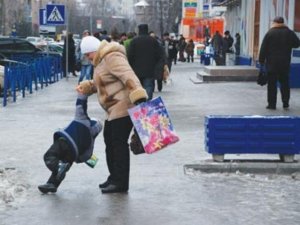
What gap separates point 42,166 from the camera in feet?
30.3

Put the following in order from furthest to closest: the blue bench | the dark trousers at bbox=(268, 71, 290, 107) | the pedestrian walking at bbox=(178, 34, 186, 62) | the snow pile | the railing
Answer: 1. the pedestrian walking at bbox=(178, 34, 186, 62)
2. the railing
3. the dark trousers at bbox=(268, 71, 290, 107)
4. the blue bench
5. the snow pile

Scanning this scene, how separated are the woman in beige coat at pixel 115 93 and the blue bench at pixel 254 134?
4.66ft

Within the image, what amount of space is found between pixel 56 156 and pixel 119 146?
691 mm

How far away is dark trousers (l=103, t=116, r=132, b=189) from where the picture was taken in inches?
298

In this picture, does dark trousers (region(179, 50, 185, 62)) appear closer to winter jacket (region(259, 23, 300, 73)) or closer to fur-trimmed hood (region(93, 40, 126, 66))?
winter jacket (region(259, 23, 300, 73))

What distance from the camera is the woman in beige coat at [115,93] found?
7383 millimetres

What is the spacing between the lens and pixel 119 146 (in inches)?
300

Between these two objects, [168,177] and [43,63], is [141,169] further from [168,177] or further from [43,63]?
[43,63]

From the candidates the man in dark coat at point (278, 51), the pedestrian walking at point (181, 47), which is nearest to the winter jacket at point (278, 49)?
the man in dark coat at point (278, 51)

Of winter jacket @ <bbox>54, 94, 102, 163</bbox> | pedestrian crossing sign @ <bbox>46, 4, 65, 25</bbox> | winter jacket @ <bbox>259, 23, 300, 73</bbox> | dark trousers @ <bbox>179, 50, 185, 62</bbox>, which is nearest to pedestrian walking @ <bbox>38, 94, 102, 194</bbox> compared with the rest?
winter jacket @ <bbox>54, 94, 102, 163</bbox>

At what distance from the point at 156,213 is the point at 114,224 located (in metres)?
0.55

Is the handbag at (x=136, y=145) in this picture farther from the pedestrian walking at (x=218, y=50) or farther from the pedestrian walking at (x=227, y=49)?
the pedestrian walking at (x=218, y=50)

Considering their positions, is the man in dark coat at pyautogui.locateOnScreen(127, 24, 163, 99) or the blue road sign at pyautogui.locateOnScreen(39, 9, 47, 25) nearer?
the man in dark coat at pyautogui.locateOnScreen(127, 24, 163, 99)

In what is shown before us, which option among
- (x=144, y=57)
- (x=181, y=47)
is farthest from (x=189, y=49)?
(x=144, y=57)
